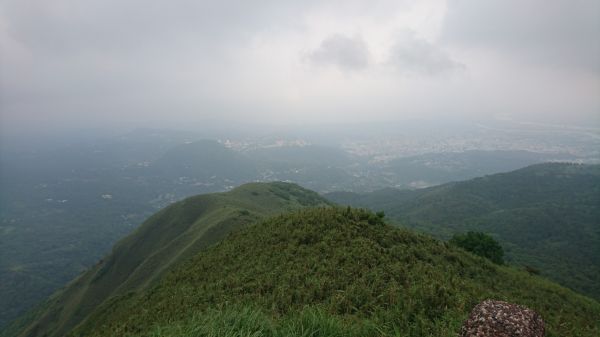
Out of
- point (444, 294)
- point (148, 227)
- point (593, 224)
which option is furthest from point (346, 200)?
point (444, 294)

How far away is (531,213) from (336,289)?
5006 inches

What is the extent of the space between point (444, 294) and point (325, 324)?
5.81 meters

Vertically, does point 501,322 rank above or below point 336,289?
above

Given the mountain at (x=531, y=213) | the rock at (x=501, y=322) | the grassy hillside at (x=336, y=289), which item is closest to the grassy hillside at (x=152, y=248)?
the grassy hillside at (x=336, y=289)

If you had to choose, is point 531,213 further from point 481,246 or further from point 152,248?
point 152,248

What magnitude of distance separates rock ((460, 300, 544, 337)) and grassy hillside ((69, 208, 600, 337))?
72cm

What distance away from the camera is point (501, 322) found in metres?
6.12

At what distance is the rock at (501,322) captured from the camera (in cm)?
603

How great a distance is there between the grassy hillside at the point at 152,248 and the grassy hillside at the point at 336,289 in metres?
17.6

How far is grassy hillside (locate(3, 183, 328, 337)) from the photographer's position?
4091cm

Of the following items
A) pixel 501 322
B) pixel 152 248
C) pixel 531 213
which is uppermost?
pixel 501 322

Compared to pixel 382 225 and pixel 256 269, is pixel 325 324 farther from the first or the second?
pixel 382 225

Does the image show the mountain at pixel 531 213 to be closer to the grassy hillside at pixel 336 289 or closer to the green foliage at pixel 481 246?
the green foliage at pixel 481 246

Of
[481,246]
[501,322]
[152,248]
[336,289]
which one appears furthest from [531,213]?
[501,322]
